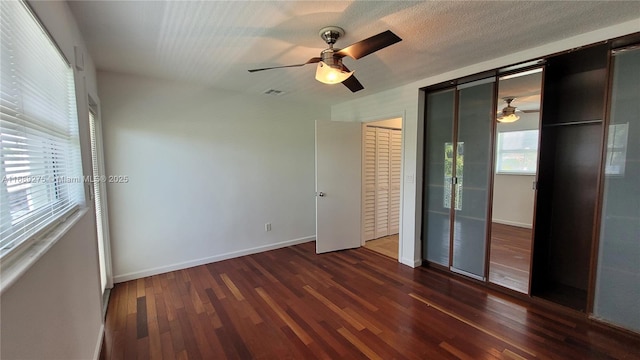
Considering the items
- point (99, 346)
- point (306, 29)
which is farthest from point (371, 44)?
point (99, 346)

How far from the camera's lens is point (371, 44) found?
1737mm

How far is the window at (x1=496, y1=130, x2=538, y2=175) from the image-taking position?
2635 mm

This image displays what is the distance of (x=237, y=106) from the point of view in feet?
12.1

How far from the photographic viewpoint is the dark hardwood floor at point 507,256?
2752mm

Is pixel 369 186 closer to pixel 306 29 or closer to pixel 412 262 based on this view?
pixel 412 262

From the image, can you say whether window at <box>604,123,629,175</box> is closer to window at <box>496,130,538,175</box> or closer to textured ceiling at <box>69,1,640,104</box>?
window at <box>496,130,538,175</box>

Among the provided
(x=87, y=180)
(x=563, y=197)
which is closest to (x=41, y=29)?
(x=87, y=180)

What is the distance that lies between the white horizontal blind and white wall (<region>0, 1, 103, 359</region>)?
118mm

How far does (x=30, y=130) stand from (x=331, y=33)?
1.78 meters

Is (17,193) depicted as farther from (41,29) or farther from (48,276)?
(41,29)

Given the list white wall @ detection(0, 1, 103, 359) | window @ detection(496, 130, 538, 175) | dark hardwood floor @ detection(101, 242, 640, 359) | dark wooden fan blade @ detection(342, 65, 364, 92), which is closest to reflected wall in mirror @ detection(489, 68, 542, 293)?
window @ detection(496, 130, 538, 175)

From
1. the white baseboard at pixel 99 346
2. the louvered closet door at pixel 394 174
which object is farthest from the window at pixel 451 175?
the white baseboard at pixel 99 346

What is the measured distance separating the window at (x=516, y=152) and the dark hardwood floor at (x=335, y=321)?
4.29 ft

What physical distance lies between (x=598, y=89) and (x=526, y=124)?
59cm
